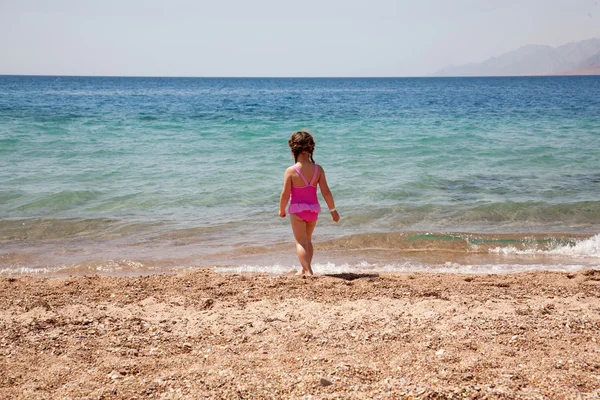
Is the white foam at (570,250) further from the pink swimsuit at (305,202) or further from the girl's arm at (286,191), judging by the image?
the girl's arm at (286,191)

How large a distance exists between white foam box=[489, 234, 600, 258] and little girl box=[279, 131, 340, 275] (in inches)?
123

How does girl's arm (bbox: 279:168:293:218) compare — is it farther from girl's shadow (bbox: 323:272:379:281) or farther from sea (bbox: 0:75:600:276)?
sea (bbox: 0:75:600:276)

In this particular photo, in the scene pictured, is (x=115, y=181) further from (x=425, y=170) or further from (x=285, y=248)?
(x=425, y=170)

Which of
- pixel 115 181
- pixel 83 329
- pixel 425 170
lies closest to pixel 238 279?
pixel 83 329

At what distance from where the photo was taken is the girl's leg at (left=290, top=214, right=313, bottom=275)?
581 centimetres

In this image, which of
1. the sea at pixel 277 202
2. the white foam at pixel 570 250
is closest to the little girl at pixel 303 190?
the sea at pixel 277 202

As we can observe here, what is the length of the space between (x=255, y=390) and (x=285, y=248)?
4.55m

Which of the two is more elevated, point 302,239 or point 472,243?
point 302,239

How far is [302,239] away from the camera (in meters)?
5.88

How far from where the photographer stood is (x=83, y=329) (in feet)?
13.5

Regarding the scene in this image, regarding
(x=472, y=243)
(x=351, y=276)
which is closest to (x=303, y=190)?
(x=351, y=276)

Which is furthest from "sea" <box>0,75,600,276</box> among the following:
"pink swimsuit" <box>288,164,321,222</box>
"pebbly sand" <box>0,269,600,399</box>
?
"pebbly sand" <box>0,269,600,399</box>

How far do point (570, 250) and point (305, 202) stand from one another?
4083mm

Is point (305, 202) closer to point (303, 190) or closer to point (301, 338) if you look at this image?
point (303, 190)
